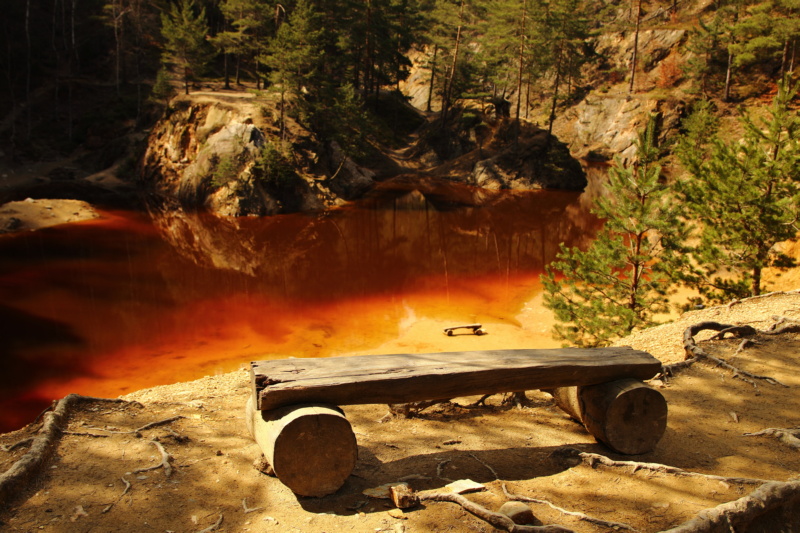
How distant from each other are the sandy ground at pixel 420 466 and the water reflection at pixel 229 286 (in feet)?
19.6

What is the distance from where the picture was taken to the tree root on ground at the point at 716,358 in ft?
21.4

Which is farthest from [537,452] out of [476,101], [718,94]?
[718,94]

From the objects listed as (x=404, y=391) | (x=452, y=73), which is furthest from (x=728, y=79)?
(x=404, y=391)

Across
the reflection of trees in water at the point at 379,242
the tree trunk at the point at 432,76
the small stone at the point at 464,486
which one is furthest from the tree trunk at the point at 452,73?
the small stone at the point at 464,486

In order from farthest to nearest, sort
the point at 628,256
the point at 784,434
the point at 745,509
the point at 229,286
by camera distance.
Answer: the point at 229,286 < the point at 628,256 < the point at 784,434 < the point at 745,509

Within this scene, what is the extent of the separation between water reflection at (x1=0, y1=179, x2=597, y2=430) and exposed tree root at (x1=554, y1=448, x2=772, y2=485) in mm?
8211

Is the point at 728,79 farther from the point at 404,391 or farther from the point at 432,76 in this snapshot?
the point at 404,391

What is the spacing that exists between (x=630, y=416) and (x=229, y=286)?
1467 cm

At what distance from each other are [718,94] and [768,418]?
49637 millimetres

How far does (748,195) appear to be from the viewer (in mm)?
10055

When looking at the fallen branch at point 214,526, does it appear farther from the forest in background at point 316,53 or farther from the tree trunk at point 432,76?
the tree trunk at point 432,76

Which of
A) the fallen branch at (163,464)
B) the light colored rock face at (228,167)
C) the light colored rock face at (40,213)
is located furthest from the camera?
the light colored rock face at (228,167)

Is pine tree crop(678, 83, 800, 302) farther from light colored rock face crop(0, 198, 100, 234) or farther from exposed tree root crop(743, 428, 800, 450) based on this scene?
light colored rock face crop(0, 198, 100, 234)

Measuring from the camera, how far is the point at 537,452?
5.28 m
